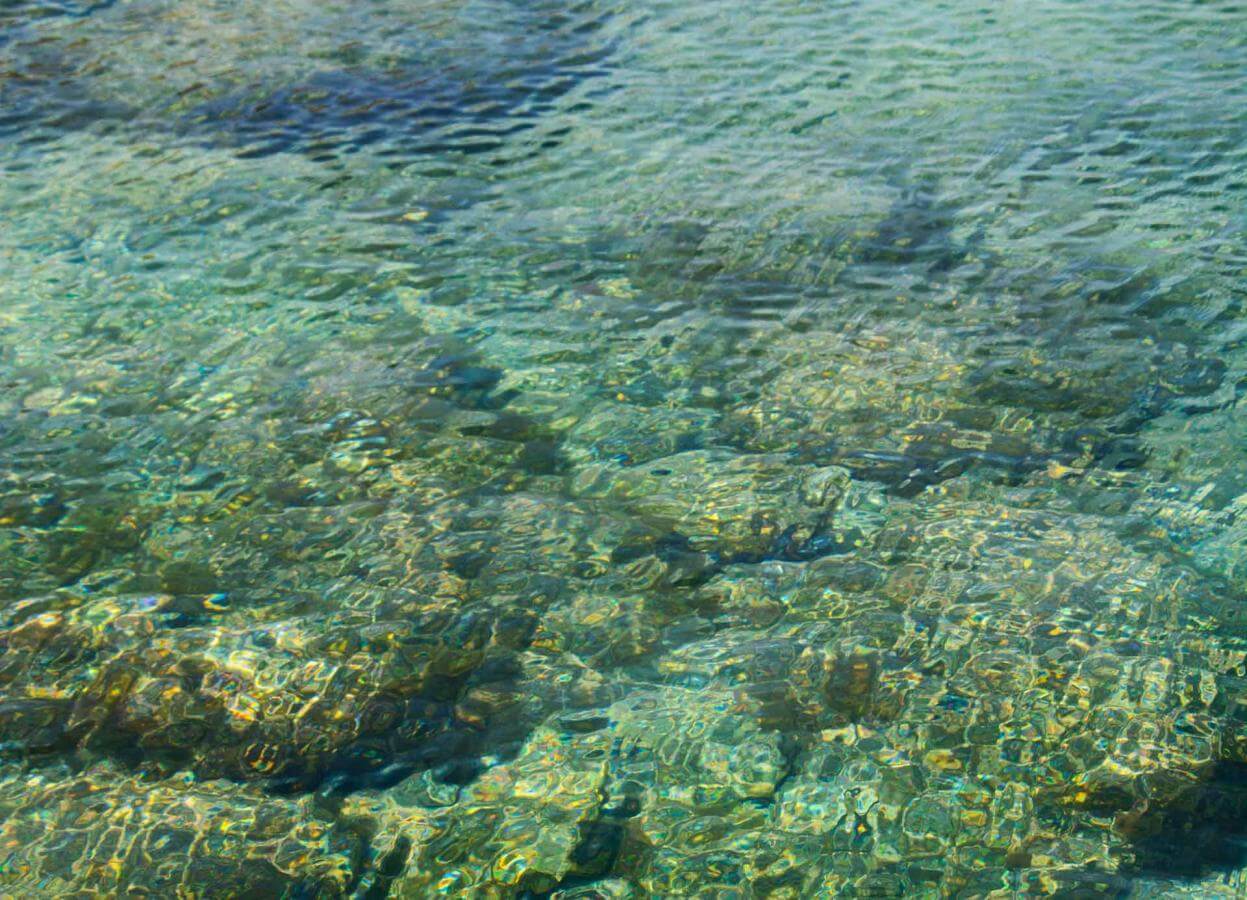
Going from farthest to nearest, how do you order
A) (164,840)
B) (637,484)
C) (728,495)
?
(637,484) < (728,495) < (164,840)

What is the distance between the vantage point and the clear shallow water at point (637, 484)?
11.3 feet

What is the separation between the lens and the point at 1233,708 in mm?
3699

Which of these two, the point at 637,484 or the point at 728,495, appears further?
the point at 637,484

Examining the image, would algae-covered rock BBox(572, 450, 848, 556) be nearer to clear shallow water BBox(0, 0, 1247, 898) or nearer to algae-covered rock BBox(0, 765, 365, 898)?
clear shallow water BBox(0, 0, 1247, 898)

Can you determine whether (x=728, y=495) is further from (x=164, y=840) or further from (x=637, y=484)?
(x=164, y=840)

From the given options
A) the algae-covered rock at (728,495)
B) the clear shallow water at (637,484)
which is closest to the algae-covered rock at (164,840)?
the clear shallow water at (637,484)

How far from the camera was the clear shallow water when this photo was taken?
3.44 meters

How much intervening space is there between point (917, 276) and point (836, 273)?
1.53ft

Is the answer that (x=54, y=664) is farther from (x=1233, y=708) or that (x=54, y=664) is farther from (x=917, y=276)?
(x=917, y=276)

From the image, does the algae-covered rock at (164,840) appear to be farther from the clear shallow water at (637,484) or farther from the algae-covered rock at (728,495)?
the algae-covered rock at (728,495)

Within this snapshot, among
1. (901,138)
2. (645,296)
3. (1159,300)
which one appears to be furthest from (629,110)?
(1159,300)

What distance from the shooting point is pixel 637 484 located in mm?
5008

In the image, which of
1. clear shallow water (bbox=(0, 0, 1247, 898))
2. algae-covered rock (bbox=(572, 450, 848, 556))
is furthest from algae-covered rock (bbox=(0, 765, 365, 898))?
algae-covered rock (bbox=(572, 450, 848, 556))

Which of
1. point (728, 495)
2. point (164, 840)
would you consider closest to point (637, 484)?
point (728, 495)
